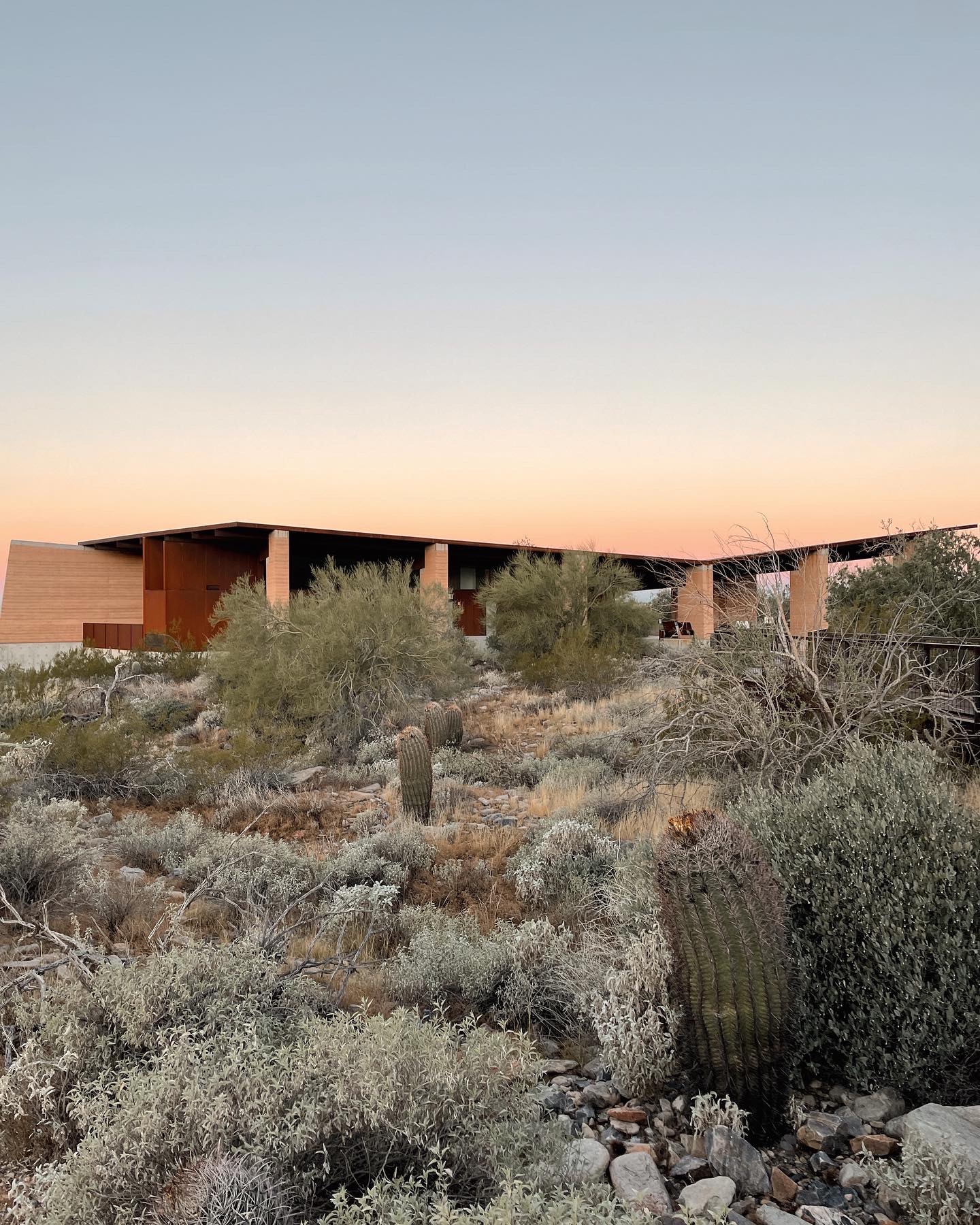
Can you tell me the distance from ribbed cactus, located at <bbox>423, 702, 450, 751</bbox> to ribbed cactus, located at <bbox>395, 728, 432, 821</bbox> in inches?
155

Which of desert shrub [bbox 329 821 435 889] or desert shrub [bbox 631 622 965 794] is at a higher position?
desert shrub [bbox 631 622 965 794]

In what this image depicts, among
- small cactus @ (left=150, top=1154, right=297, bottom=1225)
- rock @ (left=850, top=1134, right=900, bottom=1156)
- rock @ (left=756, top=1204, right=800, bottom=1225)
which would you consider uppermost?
small cactus @ (left=150, top=1154, right=297, bottom=1225)

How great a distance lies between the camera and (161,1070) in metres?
2.19

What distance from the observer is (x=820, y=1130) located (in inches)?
115

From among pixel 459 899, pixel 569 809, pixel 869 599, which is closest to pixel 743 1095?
pixel 459 899

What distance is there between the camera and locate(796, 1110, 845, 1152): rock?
2863mm

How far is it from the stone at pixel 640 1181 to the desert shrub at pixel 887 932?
3.29 ft

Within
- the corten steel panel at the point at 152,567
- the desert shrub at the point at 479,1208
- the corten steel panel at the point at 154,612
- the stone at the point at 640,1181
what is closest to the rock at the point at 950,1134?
the stone at the point at 640,1181

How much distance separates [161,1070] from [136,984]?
69cm

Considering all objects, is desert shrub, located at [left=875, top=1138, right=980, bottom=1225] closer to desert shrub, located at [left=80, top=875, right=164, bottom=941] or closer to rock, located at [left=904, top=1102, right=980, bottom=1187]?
rock, located at [left=904, top=1102, right=980, bottom=1187]

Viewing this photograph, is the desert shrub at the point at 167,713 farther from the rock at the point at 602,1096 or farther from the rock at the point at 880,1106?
the rock at the point at 880,1106

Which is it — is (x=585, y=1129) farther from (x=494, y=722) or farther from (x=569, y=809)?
(x=494, y=722)

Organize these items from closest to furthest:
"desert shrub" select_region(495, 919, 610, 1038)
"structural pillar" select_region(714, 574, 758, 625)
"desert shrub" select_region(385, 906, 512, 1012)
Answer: "desert shrub" select_region(495, 919, 610, 1038), "desert shrub" select_region(385, 906, 512, 1012), "structural pillar" select_region(714, 574, 758, 625)

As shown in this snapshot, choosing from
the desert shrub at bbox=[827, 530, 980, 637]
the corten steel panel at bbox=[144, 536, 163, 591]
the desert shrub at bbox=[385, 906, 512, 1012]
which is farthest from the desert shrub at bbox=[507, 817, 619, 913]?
the corten steel panel at bbox=[144, 536, 163, 591]
